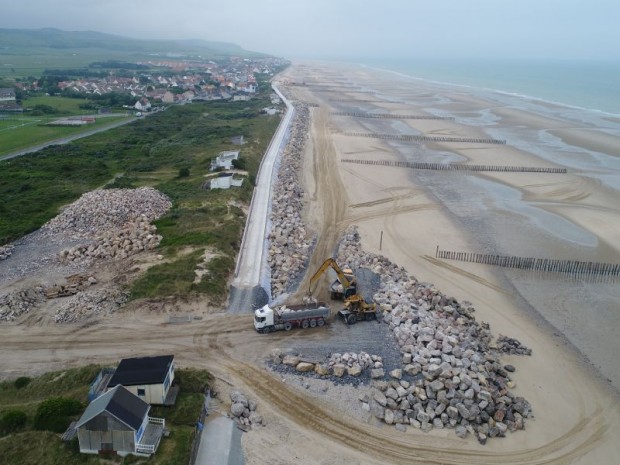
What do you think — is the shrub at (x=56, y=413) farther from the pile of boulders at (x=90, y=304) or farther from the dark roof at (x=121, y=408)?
the pile of boulders at (x=90, y=304)

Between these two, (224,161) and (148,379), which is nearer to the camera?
(148,379)

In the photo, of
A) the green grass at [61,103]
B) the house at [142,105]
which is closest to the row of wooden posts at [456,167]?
the house at [142,105]

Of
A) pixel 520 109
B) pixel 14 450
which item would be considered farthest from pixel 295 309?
pixel 520 109

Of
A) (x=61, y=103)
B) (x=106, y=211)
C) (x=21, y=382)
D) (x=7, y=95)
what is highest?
(x=7, y=95)

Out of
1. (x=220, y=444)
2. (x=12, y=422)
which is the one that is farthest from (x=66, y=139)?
(x=220, y=444)

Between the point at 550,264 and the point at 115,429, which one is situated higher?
the point at 115,429

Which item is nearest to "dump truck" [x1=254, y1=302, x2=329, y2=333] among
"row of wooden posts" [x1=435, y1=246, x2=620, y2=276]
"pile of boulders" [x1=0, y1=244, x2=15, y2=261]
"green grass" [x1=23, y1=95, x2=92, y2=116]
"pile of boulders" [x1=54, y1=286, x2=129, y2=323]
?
"pile of boulders" [x1=54, y1=286, x2=129, y2=323]

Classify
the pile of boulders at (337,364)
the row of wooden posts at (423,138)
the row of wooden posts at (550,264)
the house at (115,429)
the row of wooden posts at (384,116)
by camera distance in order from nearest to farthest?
the house at (115,429)
the pile of boulders at (337,364)
the row of wooden posts at (550,264)
the row of wooden posts at (423,138)
the row of wooden posts at (384,116)

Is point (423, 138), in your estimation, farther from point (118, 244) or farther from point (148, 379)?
point (148, 379)
